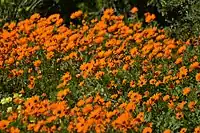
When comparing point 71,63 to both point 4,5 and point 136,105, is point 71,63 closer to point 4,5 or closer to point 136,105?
point 136,105

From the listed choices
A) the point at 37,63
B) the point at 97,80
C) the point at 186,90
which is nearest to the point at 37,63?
the point at 37,63

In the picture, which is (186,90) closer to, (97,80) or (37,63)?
(97,80)

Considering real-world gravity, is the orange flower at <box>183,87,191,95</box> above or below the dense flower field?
above

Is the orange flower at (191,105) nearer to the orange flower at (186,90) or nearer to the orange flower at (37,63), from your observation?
the orange flower at (186,90)

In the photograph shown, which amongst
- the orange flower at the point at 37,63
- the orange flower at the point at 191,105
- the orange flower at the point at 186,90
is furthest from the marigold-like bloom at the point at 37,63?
the orange flower at the point at 191,105

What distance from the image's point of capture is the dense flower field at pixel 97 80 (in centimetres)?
552

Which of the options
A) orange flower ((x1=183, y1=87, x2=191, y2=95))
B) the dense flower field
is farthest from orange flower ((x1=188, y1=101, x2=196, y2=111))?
orange flower ((x1=183, y1=87, x2=191, y2=95))

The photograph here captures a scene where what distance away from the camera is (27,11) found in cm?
950

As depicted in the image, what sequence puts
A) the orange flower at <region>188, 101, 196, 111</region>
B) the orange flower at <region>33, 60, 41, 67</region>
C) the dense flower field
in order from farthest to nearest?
the orange flower at <region>33, 60, 41, 67</region>, the dense flower field, the orange flower at <region>188, 101, 196, 111</region>

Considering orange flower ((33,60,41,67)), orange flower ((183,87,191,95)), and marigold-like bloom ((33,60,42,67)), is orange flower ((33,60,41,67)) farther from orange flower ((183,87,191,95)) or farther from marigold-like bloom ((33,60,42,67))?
orange flower ((183,87,191,95))

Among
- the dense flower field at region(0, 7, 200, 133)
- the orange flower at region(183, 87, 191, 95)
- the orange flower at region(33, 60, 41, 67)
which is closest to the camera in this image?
the dense flower field at region(0, 7, 200, 133)

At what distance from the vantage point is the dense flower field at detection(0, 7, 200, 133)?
5.52 meters

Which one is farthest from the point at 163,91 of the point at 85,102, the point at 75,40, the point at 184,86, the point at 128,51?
the point at 75,40

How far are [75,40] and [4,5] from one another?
224 centimetres
